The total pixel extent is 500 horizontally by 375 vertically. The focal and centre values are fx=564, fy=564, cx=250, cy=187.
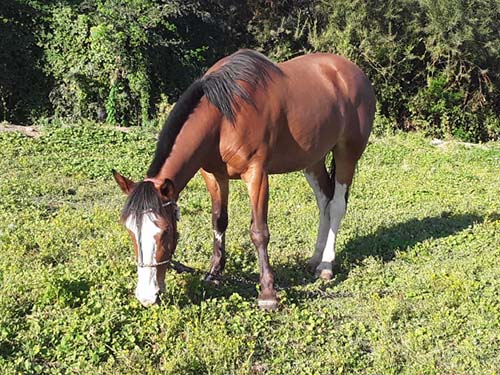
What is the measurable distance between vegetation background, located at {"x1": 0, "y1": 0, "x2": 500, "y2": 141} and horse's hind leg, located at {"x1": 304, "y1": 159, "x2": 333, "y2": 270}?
7424mm

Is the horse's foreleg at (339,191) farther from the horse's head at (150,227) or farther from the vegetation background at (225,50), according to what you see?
the vegetation background at (225,50)

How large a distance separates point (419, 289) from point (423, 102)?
35.0ft

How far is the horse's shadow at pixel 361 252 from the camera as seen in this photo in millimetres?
4695

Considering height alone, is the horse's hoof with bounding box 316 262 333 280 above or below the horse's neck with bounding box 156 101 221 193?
below

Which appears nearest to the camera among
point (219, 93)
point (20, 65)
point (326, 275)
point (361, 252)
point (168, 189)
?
point (168, 189)

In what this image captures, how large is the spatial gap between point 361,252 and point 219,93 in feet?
8.40

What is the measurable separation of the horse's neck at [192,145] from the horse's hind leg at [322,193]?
1.65m

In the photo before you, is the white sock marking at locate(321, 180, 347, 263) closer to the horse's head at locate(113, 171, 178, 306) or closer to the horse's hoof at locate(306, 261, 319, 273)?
the horse's hoof at locate(306, 261, 319, 273)

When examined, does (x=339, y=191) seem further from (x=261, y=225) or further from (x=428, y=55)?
(x=428, y=55)

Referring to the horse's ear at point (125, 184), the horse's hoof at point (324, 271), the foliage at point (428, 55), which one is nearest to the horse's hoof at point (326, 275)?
the horse's hoof at point (324, 271)

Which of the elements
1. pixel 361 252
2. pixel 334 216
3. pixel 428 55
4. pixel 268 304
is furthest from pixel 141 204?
pixel 428 55

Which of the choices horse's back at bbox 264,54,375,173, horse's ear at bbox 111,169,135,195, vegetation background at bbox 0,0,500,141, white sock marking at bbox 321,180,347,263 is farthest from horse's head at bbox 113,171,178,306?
vegetation background at bbox 0,0,500,141

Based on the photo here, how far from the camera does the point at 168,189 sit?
3.72 m

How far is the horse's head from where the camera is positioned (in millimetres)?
3578
